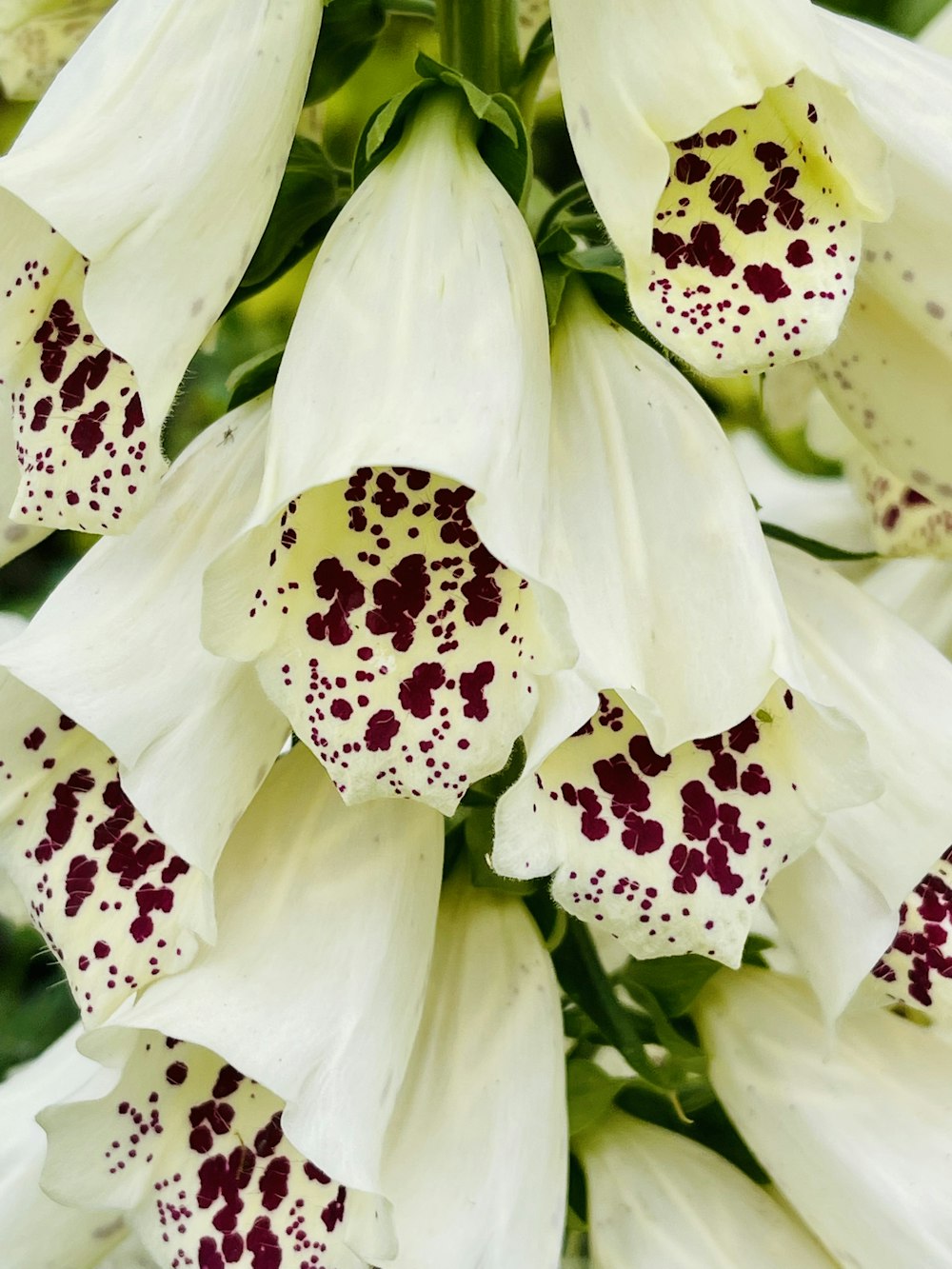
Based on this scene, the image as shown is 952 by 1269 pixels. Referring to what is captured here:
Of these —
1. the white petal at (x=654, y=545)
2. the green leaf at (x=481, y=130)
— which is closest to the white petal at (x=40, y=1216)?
the white petal at (x=654, y=545)

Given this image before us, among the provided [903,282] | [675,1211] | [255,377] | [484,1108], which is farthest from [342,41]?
[675,1211]

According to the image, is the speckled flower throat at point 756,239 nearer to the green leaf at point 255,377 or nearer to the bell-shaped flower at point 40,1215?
the green leaf at point 255,377

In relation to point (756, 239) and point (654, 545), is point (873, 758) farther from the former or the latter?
point (756, 239)

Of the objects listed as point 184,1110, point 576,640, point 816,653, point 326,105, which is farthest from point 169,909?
point 326,105

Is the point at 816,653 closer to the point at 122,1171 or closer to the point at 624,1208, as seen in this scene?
the point at 624,1208

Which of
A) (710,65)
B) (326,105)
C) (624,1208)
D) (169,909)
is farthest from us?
(326,105)

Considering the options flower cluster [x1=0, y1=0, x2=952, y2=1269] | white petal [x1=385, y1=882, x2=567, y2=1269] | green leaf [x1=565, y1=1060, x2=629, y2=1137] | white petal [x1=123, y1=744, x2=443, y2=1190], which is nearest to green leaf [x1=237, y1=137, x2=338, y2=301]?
flower cluster [x1=0, y1=0, x2=952, y2=1269]
